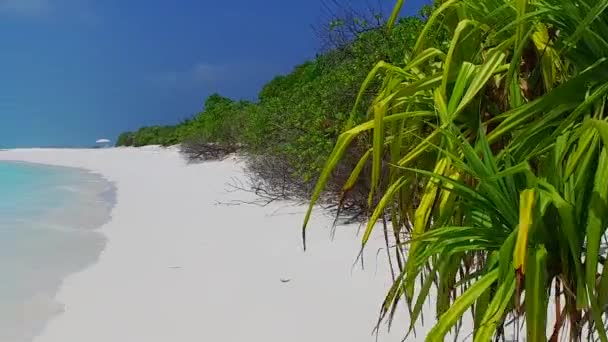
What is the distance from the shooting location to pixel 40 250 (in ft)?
24.6

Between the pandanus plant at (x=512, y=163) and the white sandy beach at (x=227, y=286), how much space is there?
1.67 meters

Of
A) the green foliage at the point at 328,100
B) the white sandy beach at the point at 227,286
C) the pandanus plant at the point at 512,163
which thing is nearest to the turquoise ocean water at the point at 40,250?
the white sandy beach at the point at 227,286

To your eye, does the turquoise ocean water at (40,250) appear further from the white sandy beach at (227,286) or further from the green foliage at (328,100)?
the green foliage at (328,100)

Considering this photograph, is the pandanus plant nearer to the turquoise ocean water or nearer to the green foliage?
the turquoise ocean water

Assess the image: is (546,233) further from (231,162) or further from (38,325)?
(231,162)

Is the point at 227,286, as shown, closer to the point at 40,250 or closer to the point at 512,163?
the point at 512,163

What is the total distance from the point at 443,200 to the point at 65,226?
8.71 m

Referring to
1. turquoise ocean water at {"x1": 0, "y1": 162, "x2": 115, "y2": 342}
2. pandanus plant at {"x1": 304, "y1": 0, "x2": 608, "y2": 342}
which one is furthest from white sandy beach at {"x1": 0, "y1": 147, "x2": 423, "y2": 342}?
pandanus plant at {"x1": 304, "y1": 0, "x2": 608, "y2": 342}

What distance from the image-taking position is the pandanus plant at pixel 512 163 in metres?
1.53

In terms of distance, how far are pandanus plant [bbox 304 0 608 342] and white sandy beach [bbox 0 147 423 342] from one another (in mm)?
1669

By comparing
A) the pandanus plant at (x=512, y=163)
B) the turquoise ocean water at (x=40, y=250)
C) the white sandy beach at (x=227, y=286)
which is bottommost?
the turquoise ocean water at (x=40, y=250)

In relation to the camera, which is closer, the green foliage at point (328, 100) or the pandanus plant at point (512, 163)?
the pandanus plant at point (512, 163)

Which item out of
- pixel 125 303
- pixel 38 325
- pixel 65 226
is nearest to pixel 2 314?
pixel 38 325

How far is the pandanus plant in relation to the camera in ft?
5.03
